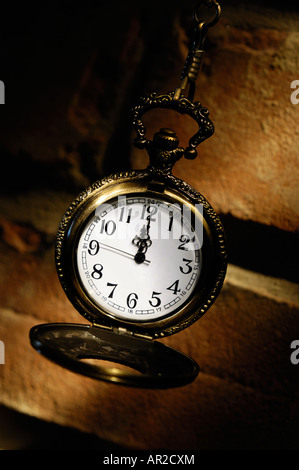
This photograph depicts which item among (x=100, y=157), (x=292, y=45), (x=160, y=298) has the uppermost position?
(x=292, y=45)

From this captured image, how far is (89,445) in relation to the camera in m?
0.65

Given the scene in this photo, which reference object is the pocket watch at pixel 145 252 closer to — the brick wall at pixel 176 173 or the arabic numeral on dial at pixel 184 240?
the arabic numeral on dial at pixel 184 240

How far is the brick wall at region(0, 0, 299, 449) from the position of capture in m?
0.55

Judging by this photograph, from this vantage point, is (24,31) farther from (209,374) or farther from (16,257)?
(209,374)

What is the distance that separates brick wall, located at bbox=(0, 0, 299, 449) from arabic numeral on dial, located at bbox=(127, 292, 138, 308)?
0.16 meters

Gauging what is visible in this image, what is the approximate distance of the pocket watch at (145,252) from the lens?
46 cm

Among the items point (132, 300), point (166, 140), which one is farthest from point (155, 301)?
point (166, 140)

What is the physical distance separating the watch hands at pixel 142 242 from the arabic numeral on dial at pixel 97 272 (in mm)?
44

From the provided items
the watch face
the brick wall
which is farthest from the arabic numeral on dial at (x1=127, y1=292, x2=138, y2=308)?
the brick wall

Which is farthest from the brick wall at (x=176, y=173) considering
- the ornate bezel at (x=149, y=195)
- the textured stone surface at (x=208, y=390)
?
the ornate bezel at (x=149, y=195)

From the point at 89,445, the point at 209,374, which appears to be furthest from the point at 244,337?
the point at 89,445

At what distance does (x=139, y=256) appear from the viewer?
467 mm

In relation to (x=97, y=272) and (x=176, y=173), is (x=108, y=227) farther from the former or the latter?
(x=176, y=173)

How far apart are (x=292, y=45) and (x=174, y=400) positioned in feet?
1.78
